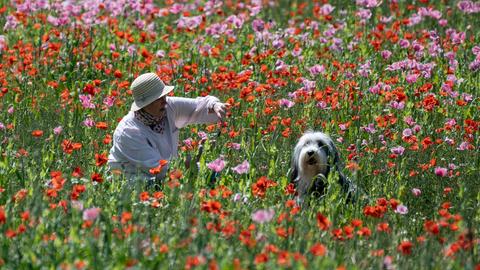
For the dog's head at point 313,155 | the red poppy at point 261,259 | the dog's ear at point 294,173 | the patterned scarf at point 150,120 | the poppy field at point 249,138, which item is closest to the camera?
the red poppy at point 261,259

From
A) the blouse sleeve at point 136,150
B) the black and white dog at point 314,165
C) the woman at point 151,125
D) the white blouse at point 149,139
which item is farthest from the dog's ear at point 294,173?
the blouse sleeve at point 136,150

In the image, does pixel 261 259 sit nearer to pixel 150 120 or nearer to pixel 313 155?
pixel 313 155

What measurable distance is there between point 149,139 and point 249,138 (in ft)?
3.23

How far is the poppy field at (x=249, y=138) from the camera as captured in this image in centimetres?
523

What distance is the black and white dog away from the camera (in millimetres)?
6621

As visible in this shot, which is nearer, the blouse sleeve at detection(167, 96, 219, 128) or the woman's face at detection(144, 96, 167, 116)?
the woman's face at detection(144, 96, 167, 116)

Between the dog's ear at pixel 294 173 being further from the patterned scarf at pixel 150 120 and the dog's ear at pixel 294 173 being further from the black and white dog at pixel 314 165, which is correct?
the patterned scarf at pixel 150 120

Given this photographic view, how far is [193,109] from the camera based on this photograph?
7285mm

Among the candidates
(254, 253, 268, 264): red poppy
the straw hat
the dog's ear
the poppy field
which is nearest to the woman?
the straw hat

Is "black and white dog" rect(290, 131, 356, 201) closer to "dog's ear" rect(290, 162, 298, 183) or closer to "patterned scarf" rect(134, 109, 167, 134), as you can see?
"dog's ear" rect(290, 162, 298, 183)

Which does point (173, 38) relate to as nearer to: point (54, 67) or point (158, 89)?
point (54, 67)

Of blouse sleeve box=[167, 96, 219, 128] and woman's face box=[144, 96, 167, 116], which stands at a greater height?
woman's face box=[144, 96, 167, 116]

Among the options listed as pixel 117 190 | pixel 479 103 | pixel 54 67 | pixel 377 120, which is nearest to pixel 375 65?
pixel 479 103

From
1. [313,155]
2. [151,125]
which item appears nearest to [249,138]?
[151,125]
